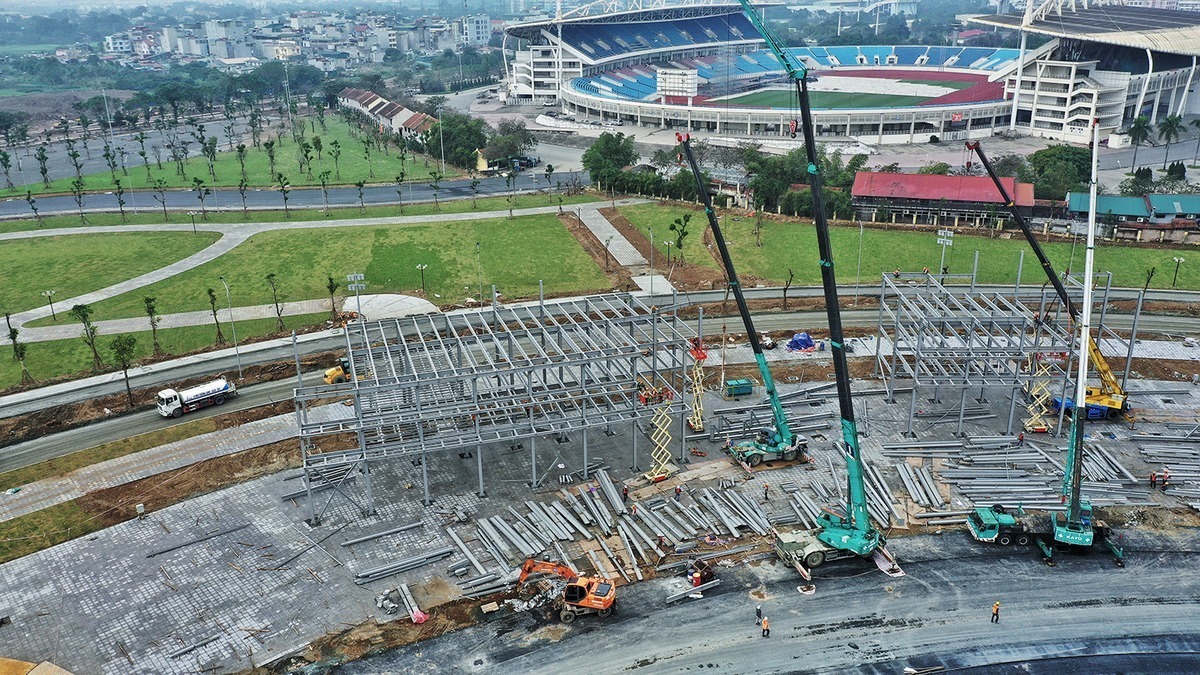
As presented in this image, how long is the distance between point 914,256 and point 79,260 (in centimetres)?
7793

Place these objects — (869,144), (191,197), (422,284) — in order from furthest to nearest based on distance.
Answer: (869,144) < (191,197) < (422,284)

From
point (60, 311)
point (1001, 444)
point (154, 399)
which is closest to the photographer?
point (1001, 444)

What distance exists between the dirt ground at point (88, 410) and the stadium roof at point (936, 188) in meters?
61.8

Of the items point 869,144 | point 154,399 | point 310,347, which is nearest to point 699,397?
point 310,347

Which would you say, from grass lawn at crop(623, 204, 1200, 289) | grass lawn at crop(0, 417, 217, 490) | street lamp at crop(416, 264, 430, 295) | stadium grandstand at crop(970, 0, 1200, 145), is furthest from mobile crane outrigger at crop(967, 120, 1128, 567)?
stadium grandstand at crop(970, 0, 1200, 145)

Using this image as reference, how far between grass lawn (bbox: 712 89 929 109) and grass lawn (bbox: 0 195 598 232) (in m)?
64.7

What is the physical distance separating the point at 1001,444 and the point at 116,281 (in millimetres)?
70909

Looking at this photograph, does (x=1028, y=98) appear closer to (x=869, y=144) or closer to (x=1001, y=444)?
(x=869, y=144)

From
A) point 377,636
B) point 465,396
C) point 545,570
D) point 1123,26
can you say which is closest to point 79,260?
point 465,396

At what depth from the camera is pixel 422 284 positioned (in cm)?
7394

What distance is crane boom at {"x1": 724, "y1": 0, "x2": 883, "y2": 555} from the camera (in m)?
34.7

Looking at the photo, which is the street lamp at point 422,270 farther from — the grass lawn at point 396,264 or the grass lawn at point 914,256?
the grass lawn at point 914,256

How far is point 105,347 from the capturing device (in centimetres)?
6138

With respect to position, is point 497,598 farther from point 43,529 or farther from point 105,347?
point 105,347
